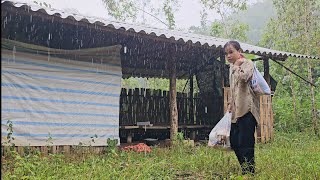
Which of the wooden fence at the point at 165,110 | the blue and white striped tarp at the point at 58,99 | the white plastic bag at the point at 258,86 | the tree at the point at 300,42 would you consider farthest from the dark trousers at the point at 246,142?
the tree at the point at 300,42

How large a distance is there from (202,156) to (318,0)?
1146 centimetres

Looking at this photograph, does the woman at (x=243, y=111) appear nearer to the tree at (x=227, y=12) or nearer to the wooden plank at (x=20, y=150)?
the wooden plank at (x=20, y=150)

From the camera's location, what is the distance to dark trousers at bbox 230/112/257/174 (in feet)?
14.2

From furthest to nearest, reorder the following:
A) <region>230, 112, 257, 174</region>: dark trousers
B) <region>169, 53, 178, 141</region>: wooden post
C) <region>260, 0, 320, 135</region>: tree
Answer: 1. <region>260, 0, 320, 135</region>: tree
2. <region>169, 53, 178, 141</region>: wooden post
3. <region>230, 112, 257, 174</region>: dark trousers

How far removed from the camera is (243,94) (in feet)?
14.5

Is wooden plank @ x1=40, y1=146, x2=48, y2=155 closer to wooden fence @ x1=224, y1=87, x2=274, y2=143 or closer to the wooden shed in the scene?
the wooden shed

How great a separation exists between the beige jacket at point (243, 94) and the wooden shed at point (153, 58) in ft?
8.16

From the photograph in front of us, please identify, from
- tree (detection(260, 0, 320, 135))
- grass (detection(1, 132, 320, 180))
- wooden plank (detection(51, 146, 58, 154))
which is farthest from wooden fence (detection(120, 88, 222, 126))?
tree (detection(260, 0, 320, 135))

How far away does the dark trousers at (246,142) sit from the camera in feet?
14.2

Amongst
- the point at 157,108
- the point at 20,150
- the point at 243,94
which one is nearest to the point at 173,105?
the point at 157,108

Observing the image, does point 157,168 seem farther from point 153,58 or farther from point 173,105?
point 153,58

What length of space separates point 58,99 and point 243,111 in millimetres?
3769

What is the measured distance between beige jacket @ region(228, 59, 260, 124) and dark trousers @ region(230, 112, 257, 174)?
0.07 m

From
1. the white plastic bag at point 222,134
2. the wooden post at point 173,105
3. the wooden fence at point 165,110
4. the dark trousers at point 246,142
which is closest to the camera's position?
the dark trousers at point 246,142
